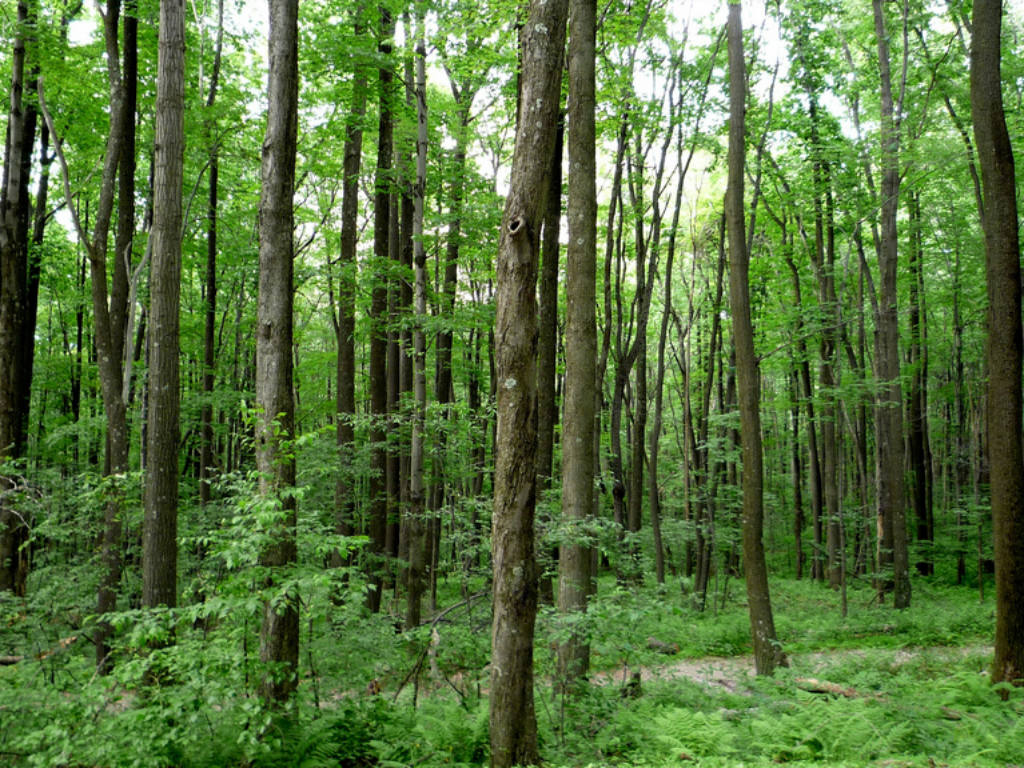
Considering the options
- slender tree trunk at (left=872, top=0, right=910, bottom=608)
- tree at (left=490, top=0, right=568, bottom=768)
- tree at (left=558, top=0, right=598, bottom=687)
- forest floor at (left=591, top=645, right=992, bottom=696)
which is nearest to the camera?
tree at (left=490, top=0, right=568, bottom=768)

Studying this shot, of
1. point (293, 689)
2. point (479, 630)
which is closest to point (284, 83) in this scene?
point (293, 689)

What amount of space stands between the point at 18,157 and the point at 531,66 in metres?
11.6

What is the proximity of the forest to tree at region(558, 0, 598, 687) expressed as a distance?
4 centimetres

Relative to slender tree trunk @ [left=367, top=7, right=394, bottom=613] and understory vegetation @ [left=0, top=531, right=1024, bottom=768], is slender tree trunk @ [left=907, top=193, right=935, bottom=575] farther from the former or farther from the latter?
slender tree trunk @ [left=367, top=7, right=394, bottom=613]

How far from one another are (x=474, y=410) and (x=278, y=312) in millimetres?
6346

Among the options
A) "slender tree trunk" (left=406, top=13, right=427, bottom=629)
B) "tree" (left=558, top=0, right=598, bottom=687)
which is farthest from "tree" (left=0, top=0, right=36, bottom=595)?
"tree" (left=558, top=0, right=598, bottom=687)

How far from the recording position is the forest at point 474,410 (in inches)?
194

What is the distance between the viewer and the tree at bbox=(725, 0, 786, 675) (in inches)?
341

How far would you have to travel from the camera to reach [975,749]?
5344 millimetres

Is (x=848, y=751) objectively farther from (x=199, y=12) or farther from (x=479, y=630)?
(x=199, y=12)

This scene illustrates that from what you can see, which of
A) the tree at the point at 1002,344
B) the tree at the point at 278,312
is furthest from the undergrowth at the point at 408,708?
the tree at the point at 1002,344

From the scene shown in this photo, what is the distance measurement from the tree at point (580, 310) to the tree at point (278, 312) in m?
2.83

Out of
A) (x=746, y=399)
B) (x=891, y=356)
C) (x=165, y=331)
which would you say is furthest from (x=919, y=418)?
(x=165, y=331)

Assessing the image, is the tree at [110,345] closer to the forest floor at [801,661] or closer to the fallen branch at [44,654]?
the fallen branch at [44,654]
